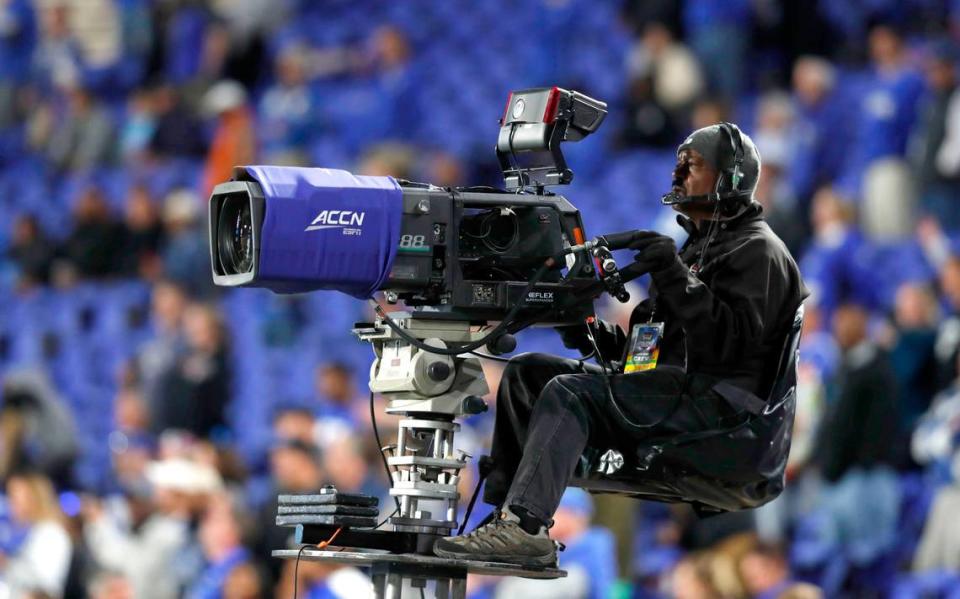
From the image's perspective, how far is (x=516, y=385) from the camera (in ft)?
16.1

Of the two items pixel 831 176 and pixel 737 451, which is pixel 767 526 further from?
pixel 737 451

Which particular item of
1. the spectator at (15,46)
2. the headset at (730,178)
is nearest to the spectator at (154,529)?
the headset at (730,178)

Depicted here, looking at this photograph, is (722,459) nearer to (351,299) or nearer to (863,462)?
(863,462)

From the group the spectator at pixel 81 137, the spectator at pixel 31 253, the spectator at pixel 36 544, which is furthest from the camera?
the spectator at pixel 81 137

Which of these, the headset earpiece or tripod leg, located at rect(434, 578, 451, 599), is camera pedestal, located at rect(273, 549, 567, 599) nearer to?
tripod leg, located at rect(434, 578, 451, 599)

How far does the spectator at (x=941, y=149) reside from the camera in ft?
29.2

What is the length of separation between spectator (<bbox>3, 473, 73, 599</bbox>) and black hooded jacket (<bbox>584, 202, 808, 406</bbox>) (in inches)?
192

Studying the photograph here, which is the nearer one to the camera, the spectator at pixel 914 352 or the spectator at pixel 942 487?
the spectator at pixel 942 487

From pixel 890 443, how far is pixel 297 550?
407 cm

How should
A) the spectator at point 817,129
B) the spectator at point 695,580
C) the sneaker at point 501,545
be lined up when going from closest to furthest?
1. the sneaker at point 501,545
2. the spectator at point 695,580
3. the spectator at point 817,129

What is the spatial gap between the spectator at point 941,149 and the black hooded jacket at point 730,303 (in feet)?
14.1

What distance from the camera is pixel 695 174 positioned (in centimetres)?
489

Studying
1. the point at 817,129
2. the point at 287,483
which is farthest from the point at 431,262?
the point at 817,129

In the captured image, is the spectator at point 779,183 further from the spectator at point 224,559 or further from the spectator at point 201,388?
the spectator at point 201,388
